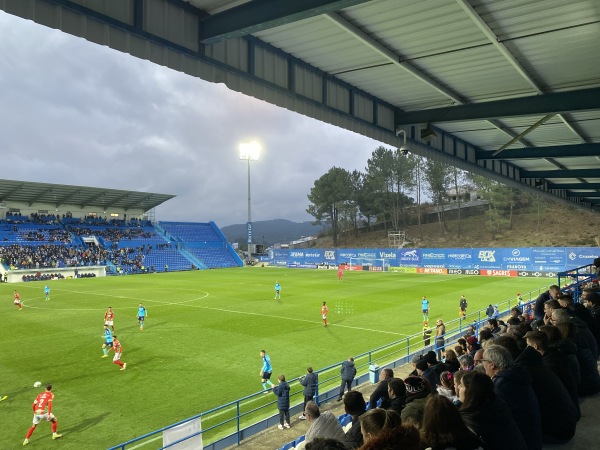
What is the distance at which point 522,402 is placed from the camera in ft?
14.1

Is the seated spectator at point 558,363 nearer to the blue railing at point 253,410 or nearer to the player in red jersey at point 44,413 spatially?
the blue railing at point 253,410

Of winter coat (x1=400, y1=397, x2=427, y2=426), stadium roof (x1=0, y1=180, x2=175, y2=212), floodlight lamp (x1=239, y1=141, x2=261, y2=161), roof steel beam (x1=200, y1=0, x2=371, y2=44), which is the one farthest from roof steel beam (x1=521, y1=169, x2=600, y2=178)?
stadium roof (x1=0, y1=180, x2=175, y2=212)

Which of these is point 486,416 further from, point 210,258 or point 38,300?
point 210,258

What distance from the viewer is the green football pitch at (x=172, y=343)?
11.9m

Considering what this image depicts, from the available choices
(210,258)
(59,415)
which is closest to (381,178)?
(210,258)

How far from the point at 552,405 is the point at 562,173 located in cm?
2113

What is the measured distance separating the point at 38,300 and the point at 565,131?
37053mm

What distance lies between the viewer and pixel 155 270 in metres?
68.1

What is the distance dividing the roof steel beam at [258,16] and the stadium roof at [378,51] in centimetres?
2

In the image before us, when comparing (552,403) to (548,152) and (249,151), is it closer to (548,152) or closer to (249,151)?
(548,152)

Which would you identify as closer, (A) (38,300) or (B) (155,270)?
(A) (38,300)

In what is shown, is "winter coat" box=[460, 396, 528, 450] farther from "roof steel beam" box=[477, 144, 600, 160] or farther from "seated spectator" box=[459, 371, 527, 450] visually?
"roof steel beam" box=[477, 144, 600, 160]

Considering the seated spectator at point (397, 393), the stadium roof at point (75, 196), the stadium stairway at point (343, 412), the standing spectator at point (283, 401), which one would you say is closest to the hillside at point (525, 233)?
the stadium roof at point (75, 196)

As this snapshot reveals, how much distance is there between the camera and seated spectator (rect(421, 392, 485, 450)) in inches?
124
